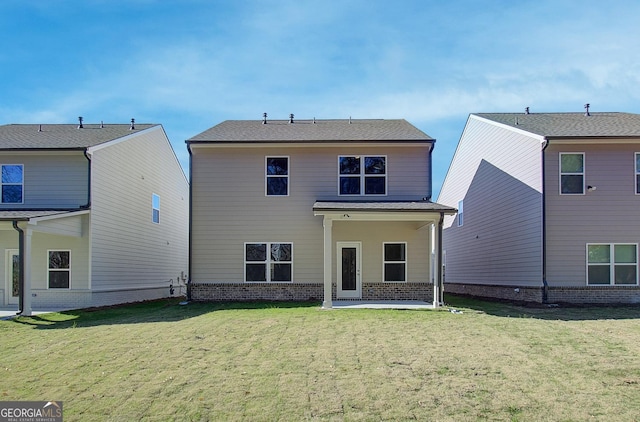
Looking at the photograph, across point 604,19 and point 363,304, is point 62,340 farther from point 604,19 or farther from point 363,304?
point 604,19

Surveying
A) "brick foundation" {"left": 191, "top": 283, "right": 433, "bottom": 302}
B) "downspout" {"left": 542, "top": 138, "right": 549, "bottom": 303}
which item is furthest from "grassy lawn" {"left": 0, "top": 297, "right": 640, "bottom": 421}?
"brick foundation" {"left": 191, "top": 283, "right": 433, "bottom": 302}

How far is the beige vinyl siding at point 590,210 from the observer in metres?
16.2

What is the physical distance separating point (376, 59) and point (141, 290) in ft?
40.9

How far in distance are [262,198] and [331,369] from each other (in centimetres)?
1032

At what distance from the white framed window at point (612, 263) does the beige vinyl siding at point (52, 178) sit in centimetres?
1609

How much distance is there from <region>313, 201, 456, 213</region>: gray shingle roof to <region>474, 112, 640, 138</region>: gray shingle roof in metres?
4.20

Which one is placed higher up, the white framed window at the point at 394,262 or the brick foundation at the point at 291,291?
the white framed window at the point at 394,262

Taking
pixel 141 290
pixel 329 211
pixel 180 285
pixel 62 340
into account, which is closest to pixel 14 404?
pixel 62 340

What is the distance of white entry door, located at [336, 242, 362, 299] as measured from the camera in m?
17.5

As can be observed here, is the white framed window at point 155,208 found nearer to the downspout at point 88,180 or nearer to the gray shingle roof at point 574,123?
the downspout at point 88,180

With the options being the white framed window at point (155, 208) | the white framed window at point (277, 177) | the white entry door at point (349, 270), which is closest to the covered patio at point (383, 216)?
the white entry door at point (349, 270)

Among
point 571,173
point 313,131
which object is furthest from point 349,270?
point 571,173

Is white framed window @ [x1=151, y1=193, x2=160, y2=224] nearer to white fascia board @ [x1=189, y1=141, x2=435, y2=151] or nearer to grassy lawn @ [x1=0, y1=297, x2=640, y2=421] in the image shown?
white fascia board @ [x1=189, y1=141, x2=435, y2=151]

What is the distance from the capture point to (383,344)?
31.7 ft
